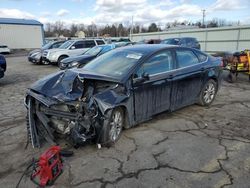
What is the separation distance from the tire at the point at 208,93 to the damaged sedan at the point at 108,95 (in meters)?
0.81

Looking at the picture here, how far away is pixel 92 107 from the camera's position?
11.8 feet

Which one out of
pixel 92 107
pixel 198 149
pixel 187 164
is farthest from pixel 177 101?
pixel 92 107

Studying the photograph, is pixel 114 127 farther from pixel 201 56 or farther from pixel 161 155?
pixel 201 56

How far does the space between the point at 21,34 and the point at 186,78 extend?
40493 mm

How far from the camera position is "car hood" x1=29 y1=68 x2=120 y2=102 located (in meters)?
3.76

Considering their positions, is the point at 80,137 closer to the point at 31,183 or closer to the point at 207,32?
the point at 31,183

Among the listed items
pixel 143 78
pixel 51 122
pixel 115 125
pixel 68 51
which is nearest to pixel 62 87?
pixel 51 122

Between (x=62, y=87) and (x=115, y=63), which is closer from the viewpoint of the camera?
(x=62, y=87)

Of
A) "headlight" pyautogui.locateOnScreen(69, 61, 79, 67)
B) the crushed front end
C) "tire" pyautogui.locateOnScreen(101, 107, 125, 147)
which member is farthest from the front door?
"headlight" pyautogui.locateOnScreen(69, 61, 79, 67)

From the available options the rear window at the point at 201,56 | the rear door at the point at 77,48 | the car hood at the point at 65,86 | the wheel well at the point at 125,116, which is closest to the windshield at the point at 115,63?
the car hood at the point at 65,86

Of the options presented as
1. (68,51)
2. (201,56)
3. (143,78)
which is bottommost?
(143,78)

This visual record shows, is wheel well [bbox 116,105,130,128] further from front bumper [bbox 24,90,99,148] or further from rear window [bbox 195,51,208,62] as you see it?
rear window [bbox 195,51,208,62]

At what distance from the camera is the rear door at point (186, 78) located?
5.01 meters

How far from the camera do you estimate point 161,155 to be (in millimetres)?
3672
